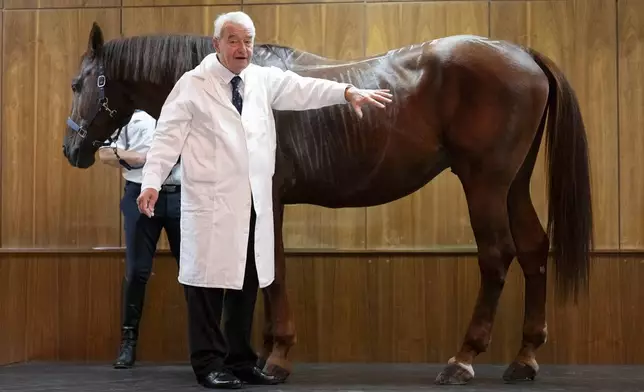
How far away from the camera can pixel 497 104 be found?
2.92 meters

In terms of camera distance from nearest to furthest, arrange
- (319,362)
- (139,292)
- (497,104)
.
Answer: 1. (497,104)
2. (139,292)
3. (319,362)

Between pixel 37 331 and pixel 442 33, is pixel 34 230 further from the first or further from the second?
pixel 442 33

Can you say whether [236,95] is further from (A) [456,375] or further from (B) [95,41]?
(A) [456,375]

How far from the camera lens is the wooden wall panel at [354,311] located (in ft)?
12.8

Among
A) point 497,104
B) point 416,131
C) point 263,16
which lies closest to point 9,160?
point 263,16

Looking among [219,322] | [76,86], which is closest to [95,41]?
[76,86]

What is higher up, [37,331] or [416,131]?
[416,131]

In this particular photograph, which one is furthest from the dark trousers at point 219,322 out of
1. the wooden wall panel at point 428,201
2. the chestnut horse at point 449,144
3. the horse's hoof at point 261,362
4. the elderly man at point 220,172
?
the wooden wall panel at point 428,201

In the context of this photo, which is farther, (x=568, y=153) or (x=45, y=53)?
(x=45, y=53)

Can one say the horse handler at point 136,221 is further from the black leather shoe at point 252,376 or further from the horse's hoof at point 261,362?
the black leather shoe at point 252,376

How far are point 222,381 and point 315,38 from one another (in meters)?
2.09

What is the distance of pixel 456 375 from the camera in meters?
2.86

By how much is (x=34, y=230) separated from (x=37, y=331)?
0.54 metres

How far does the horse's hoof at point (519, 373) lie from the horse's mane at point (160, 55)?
5.05ft
